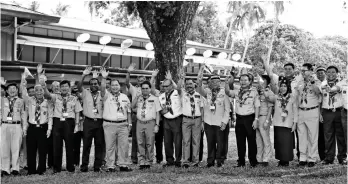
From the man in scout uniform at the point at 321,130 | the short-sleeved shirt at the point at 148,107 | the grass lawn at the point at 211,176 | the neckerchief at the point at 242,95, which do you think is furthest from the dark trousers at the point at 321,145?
the short-sleeved shirt at the point at 148,107

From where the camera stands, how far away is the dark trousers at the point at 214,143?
355 inches

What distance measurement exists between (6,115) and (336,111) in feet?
20.8

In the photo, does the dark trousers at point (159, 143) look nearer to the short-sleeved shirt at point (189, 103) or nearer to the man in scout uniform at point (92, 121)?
the short-sleeved shirt at point (189, 103)

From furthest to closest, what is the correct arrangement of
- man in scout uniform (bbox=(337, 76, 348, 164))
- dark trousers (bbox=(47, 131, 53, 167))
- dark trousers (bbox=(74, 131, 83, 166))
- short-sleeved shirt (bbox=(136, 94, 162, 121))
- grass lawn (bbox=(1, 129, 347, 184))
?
dark trousers (bbox=(74, 131, 83, 166))
short-sleeved shirt (bbox=(136, 94, 162, 121))
dark trousers (bbox=(47, 131, 53, 167))
man in scout uniform (bbox=(337, 76, 348, 164))
grass lawn (bbox=(1, 129, 347, 184))

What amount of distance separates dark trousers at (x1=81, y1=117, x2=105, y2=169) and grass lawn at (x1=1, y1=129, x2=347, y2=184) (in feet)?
0.91

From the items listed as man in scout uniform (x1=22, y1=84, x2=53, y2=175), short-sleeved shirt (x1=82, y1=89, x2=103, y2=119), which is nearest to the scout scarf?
short-sleeved shirt (x1=82, y1=89, x2=103, y2=119)

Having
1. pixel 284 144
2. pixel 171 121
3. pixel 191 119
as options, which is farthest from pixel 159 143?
pixel 284 144

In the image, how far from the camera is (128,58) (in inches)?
966

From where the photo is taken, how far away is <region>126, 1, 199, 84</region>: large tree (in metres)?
11.5

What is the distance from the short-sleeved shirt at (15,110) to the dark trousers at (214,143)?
144 inches

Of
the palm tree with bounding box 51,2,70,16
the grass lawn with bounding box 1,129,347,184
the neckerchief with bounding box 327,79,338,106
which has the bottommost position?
the grass lawn with bounding box 1,129,347,184

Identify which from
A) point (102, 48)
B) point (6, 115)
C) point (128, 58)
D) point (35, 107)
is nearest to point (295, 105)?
point (35, 107)

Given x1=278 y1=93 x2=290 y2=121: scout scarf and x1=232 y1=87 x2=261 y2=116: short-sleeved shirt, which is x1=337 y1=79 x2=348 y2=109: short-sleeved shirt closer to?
x1=278 y1=93 x2=290 y2=121: scout scarf

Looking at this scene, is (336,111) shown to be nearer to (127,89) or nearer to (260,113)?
(260,113)
